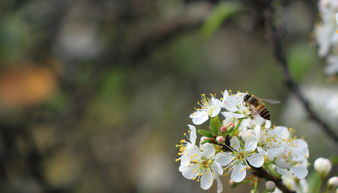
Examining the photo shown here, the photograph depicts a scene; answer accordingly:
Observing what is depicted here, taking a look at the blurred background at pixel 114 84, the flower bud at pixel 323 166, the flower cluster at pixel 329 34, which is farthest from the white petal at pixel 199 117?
the blurred background at pixel 114 84

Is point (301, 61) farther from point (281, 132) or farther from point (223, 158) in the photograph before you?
point (223, 158)

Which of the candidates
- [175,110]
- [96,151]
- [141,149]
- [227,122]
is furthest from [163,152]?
[227,122]

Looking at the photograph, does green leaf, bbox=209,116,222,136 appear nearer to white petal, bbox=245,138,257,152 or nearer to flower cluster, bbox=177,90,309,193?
flower cluster, bbox=177,90,309,193

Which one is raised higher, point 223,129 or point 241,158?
point 223,129

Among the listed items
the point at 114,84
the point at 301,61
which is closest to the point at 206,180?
the point at 301,61

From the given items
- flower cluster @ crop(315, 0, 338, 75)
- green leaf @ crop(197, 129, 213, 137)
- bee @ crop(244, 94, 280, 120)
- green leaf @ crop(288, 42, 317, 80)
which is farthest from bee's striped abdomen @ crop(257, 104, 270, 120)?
green leaf @ crop(288, 42, 317, 80)

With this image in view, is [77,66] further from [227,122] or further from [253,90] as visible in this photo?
[227,122]
